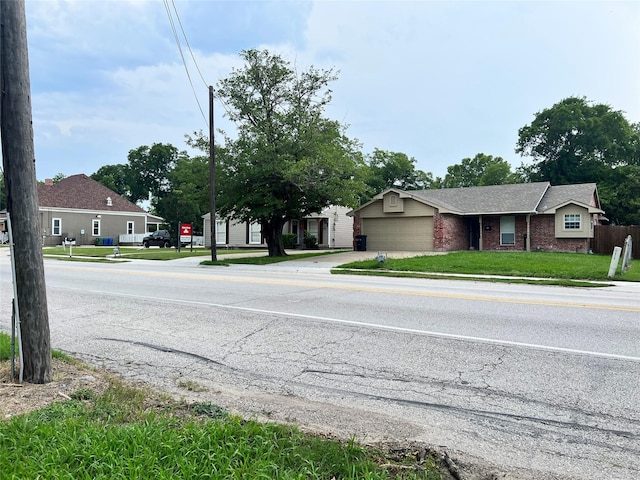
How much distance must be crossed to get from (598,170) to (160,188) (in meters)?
60.8

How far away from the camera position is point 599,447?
347cm

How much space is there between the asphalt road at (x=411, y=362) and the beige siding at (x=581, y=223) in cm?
1856

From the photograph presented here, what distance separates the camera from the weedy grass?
281cm

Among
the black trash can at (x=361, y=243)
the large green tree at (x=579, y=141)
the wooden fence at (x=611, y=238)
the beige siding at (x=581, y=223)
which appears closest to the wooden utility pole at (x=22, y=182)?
the black trash can at (x=361, y=243)

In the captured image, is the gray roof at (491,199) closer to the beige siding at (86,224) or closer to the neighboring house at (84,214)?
the neighboring house at (84,214)

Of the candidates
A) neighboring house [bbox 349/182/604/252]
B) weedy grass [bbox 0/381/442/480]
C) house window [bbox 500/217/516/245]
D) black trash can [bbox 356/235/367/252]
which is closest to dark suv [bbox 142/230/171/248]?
neighboring house [bbox 349/182/604/252]

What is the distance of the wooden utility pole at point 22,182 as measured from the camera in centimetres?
436

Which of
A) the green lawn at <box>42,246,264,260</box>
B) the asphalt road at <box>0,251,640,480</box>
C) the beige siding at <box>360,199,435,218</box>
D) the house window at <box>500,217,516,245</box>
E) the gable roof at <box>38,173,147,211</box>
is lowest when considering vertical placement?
the asphalt road at <box>0,251,640,480</box>

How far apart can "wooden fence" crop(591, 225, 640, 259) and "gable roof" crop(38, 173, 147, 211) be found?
4649 centimetres

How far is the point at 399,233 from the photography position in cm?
2966

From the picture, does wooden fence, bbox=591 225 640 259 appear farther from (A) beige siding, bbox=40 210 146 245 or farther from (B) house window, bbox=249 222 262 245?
(A) beige siding, bbox=40 210 146 245

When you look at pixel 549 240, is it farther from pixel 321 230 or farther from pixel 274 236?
pixel 274 236

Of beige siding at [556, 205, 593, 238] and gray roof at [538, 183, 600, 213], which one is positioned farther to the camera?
gray roof at [538, 183, 600, 213]

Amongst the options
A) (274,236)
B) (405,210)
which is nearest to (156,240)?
(274,236)
